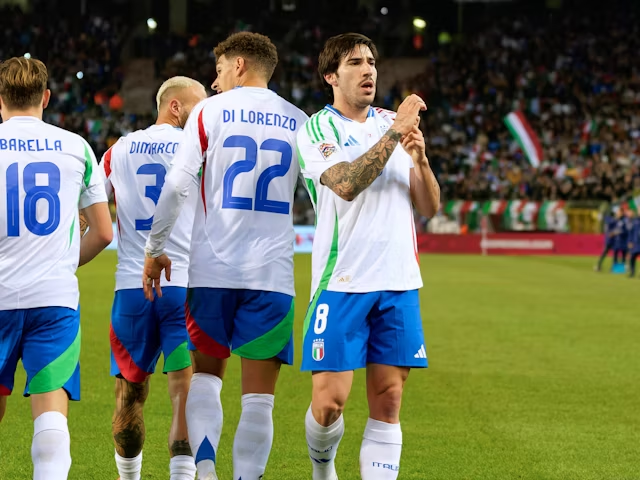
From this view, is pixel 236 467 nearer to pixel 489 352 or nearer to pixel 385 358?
pixel 385 358

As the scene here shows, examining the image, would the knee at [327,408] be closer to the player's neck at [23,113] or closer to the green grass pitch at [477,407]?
the green grass pitch at [477,407]

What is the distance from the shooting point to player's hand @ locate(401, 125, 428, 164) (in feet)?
15.3

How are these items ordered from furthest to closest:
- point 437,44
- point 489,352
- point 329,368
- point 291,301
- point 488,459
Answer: point 437,44, point 489,352, point 488,459, point 291,301, point 329,368

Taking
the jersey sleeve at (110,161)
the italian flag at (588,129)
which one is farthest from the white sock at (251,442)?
the italian flag at (588,129)

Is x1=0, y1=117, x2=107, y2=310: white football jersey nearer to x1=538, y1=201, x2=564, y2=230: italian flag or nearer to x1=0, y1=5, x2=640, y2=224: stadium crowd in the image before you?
x1=538, y1=201, x2=564, y2=230: italian flag

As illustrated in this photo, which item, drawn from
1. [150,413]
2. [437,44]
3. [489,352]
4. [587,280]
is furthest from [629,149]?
[150,413]

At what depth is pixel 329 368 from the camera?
4.61m

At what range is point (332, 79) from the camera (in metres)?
4.88

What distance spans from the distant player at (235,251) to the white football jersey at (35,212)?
27.0 inches

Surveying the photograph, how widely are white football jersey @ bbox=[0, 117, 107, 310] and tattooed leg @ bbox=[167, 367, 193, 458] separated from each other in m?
1.31

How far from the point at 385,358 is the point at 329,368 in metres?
0.26

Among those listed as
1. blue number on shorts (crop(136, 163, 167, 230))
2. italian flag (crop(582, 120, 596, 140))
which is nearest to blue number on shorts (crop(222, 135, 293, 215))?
blue number on shorts (crop(136, 163, 167, 230))

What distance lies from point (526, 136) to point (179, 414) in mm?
34055

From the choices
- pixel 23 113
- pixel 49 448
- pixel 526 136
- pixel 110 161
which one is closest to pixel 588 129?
pixel 526 136
